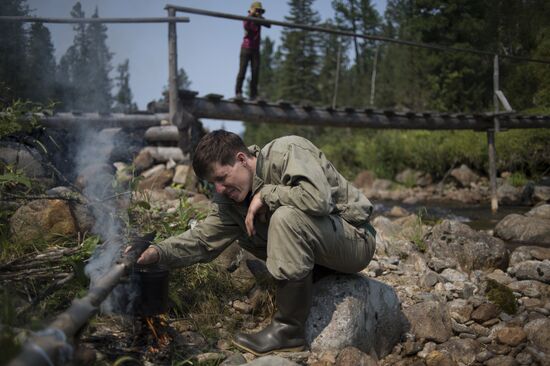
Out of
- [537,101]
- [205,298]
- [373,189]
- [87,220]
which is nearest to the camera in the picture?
[205,298]

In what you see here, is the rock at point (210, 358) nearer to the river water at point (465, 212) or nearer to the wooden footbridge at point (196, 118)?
the wooden footbridge at point (196, 118)

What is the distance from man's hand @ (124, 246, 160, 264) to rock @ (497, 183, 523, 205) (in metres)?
11.4

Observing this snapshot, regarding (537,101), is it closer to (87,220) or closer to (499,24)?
(499,24)

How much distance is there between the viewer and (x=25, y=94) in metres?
4.84

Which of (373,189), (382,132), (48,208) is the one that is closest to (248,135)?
(382,132)

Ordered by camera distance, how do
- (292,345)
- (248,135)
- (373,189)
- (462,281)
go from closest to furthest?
(292,345) < (462,281) < (373,189) < (248,135)

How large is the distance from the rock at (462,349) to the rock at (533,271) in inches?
74.8

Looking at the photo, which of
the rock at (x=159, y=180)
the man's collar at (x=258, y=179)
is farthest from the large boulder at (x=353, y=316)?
the rock at (x=159, y=180)

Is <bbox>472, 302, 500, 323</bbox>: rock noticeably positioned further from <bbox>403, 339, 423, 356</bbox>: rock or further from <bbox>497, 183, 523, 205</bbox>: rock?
<bbox>497, 183, 523, 205</bbox>: rock

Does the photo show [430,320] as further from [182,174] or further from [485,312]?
[182,174]

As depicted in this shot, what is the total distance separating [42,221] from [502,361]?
324 cm

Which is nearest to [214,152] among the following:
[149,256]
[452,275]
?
[149,256]

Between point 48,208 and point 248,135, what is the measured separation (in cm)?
3883

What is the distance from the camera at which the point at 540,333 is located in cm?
318
